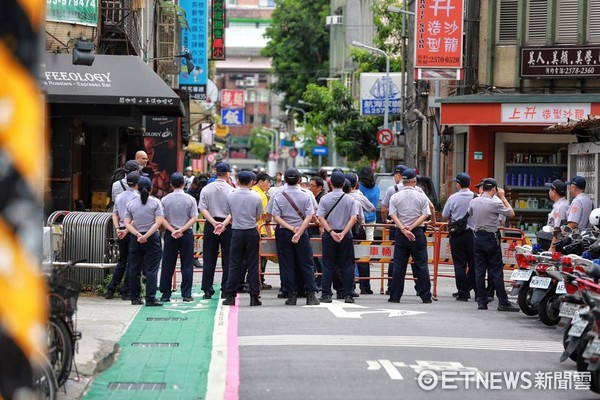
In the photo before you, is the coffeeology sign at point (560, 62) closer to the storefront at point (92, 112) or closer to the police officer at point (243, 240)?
the storefront at point (92, 112)

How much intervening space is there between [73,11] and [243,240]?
7.44 m

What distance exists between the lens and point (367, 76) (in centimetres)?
4872

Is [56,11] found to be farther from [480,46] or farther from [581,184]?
[480,46]

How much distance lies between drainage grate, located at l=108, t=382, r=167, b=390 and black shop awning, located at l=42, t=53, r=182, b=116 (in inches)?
402

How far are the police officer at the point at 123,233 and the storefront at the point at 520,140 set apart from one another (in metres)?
15.6

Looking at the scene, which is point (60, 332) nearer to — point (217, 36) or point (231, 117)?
point (217, 36)

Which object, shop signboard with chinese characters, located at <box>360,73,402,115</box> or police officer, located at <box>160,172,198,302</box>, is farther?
shop signboard with chinese characters, located at <box>360,73,402,115</box>

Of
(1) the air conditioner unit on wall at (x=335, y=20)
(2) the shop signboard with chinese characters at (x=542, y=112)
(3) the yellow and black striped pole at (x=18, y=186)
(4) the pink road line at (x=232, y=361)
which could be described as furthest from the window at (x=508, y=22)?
(1) the air conditioner unit on wall at (x=335, y=20)

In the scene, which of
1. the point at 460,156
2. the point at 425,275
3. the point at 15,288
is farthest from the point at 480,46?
the point at 15,288

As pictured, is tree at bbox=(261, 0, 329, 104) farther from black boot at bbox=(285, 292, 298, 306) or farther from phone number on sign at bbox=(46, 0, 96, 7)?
black boot at bbox=(285, 292, 298, 306)

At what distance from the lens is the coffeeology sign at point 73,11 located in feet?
69.8

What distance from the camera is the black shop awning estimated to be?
19.7 metres

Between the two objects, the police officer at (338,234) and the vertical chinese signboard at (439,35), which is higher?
the vertical chinese signboard at (439,35)

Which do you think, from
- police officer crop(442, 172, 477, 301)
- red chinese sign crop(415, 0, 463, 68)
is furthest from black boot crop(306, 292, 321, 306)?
red chinese sign crop(415, 0, 463, 68)
